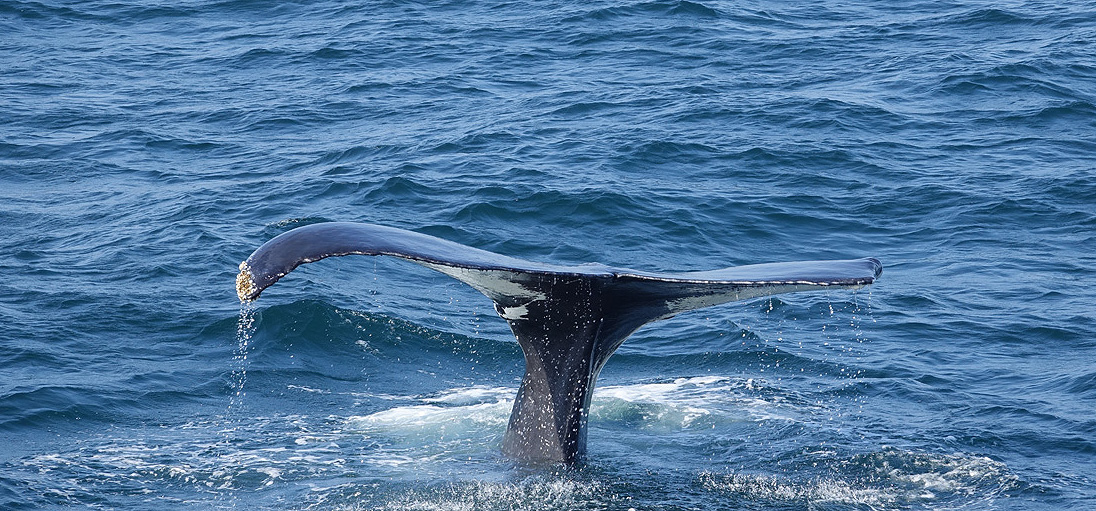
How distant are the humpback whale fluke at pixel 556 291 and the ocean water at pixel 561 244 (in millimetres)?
318

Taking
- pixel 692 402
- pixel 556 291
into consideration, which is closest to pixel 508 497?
pixel 556 291

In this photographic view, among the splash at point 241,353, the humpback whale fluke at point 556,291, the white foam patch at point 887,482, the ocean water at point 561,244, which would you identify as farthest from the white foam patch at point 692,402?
the splash at point 241,353

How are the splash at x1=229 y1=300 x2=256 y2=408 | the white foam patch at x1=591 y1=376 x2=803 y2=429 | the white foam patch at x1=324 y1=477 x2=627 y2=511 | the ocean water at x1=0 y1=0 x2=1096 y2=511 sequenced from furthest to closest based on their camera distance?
the splash at x1=229 y1=300 x2=256 y2=408
the white foam patch at x1=591 y1=376 x2=803 y2=429
the ocean water at x1=0 y1=0 x2=1096 y2=511
the white foam patch at x1=324 y1=477 x2=627 y2=511

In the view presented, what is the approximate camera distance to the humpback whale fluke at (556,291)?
5.53 m

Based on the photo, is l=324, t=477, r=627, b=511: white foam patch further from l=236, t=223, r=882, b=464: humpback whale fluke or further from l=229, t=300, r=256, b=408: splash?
l=229, t=300, r=256, b=408: splash

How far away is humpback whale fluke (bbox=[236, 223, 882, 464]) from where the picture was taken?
18.1 ft

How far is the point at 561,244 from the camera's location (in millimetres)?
13844

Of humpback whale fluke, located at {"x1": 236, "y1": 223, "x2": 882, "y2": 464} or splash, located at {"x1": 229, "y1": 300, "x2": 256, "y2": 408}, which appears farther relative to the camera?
splash, located at {"x1": 229, "y1": 300, "x2": 256, "y2": 408}

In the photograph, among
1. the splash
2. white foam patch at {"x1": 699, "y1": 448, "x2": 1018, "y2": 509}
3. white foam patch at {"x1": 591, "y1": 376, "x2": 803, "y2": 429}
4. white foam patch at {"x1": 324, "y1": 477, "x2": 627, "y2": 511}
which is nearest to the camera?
white foam patch at {"x1": 324, "y1": 477, "x2": 627, "y2": 511}

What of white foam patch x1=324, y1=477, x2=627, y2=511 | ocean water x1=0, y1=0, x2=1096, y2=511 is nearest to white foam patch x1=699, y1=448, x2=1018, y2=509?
ocean water x1=0, y1=0, x2=1096, y2=511

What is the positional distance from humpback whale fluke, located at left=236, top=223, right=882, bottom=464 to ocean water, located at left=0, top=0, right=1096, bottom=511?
0.32m

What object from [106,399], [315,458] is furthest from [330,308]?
[315,458]

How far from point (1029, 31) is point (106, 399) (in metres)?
17.7

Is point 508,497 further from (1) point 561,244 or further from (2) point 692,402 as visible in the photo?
(1) point 561,244
